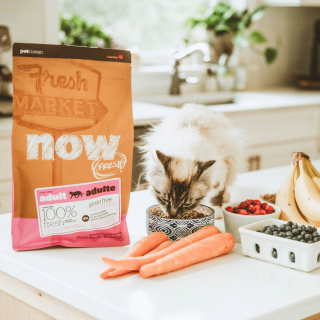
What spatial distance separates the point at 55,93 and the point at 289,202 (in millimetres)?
579

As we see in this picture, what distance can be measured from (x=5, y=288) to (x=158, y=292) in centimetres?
35

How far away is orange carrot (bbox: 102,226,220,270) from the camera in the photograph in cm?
110

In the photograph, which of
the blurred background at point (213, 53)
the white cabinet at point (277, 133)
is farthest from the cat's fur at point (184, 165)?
the white cabinet at point (277, 133)

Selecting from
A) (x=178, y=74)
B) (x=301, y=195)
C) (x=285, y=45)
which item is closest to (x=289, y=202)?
(x=301, y=195)

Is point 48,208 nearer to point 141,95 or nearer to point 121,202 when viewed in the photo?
point 121,202

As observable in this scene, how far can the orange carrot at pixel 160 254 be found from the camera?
→ 43.2 inches

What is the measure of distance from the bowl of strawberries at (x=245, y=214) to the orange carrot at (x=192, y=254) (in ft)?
0.31

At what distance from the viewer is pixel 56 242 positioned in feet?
4.03

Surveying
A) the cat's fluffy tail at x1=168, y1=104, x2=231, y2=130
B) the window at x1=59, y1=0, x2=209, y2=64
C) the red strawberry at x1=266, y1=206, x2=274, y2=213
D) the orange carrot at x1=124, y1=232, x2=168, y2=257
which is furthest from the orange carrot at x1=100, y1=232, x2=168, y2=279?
the window at x1=59, y1=0, x2=209, y2=64

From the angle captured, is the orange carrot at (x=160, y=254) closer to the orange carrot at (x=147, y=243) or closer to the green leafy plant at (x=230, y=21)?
the orange carrot at (x=147, y=243)

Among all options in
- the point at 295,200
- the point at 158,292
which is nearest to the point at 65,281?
the point at 158,292

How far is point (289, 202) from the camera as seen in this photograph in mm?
1366

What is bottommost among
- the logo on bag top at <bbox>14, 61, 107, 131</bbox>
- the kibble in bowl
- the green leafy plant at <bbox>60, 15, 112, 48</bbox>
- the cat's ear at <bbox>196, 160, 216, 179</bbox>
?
the kibble in bowl

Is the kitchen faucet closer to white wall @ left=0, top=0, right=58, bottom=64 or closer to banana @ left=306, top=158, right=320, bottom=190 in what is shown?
white wall @ left=0, top=0, right=58, bottom=64
